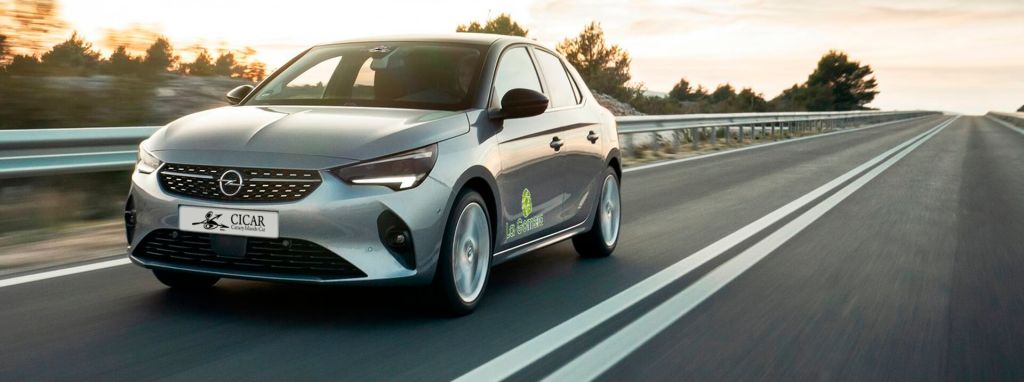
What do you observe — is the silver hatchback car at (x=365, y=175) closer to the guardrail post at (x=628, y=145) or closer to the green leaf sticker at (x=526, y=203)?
the green leaf sticker at (x=526, y=203)

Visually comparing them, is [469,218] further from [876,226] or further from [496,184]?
[876,226]

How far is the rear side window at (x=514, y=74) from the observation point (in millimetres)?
6387

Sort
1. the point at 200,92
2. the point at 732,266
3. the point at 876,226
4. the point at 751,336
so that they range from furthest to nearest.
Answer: the point at 200,92 < the point at 876,226 < the point at 732,266 < the point at 751,336

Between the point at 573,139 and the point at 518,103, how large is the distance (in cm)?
122

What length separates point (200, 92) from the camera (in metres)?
13.6

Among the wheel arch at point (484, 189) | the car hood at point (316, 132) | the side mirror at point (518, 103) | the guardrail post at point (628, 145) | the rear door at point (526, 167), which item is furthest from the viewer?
the guardrail post at point (628, 145)

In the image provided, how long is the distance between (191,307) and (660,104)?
57146 millimetres

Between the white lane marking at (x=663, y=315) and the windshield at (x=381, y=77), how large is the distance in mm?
1453

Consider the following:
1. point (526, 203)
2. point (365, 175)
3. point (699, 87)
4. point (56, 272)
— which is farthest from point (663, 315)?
point (699, 87)

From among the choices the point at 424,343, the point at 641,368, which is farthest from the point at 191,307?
the point at 641,368

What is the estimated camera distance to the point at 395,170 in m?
5.19

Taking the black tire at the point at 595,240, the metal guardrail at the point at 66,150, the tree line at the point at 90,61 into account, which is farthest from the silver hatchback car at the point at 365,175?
the tree line at the point at 90,61

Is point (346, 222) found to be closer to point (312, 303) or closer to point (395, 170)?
point (395, 170)

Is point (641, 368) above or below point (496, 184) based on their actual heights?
below
